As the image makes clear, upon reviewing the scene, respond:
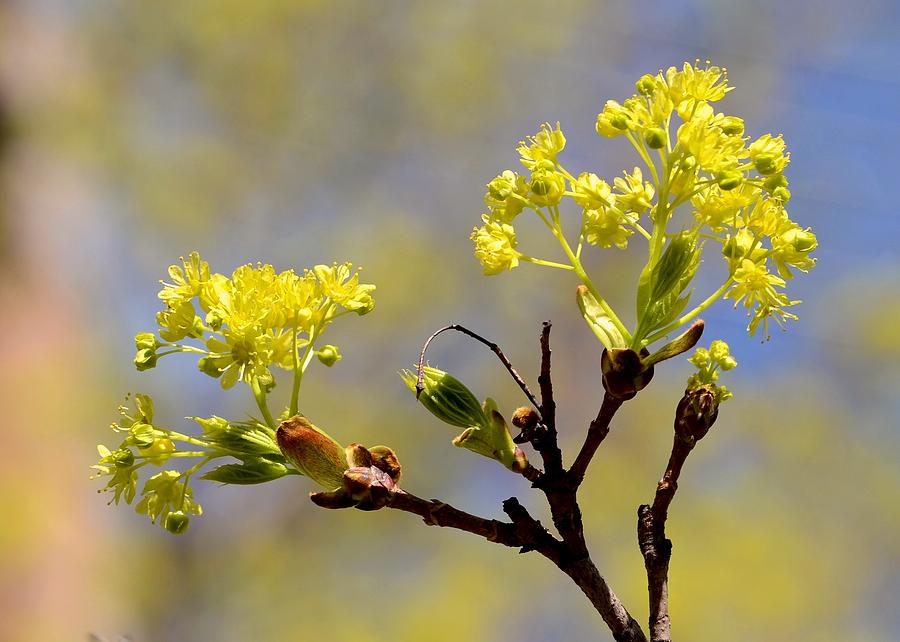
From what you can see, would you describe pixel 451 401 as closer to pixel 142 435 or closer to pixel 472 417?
pixel 472 417

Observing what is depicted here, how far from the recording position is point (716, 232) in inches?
17.1

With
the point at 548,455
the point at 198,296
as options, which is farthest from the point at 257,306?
the point at 548,455

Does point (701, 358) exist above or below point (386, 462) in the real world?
above

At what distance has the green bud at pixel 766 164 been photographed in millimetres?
411

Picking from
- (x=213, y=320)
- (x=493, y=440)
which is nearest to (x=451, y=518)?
(x=493, y=440)

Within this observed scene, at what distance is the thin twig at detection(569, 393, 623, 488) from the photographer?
424 mm

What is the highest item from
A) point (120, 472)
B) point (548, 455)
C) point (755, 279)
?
point (755, 279)

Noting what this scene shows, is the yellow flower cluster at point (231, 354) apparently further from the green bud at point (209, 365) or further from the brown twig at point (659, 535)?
the brown twig at point (659, 535)

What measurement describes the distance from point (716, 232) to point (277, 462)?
9.7 inches

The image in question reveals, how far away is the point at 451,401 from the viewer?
1.39ft

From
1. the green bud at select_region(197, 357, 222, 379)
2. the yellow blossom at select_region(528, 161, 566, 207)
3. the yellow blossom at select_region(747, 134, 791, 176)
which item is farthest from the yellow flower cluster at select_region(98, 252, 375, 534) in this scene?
the yellow blossom at select_region(747, 134, 791, 176)

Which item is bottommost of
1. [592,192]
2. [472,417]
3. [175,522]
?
[175,522]

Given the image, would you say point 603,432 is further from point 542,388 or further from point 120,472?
point 120,472

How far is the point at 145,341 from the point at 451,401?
0.53 ft
